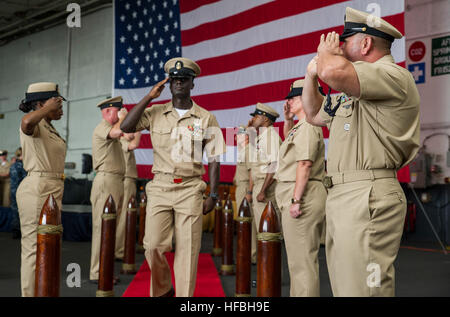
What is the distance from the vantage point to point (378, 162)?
1710 millimetres

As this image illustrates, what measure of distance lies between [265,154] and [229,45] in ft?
8.70

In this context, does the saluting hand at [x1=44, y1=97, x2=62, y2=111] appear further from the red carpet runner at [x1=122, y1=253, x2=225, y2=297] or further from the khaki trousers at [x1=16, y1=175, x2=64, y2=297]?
the red carpet runner at [x1=122, y1=253, x2=225, y2=297]

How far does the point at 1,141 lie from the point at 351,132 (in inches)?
653

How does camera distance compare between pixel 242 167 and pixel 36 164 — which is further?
pixel 242 167

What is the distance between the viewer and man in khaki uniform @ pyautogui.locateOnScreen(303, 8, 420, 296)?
1.65 metres

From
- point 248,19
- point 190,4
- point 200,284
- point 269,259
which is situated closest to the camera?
point 269,259

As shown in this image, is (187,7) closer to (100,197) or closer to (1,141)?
(100,197)

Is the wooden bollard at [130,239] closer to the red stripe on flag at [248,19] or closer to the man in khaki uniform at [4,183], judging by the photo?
the red stripe on flag at [248,19]

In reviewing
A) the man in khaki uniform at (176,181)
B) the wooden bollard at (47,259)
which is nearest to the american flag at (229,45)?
the man in khaki uniform at (176,181)

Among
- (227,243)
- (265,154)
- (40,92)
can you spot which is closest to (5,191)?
(227,243)

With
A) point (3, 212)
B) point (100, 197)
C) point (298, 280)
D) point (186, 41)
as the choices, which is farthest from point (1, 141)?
point (298, 280)

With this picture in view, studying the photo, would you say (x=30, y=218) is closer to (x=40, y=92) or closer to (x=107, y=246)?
(x=107, y=246)

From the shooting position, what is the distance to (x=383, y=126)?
1.70 meters

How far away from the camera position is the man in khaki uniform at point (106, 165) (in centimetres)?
417
